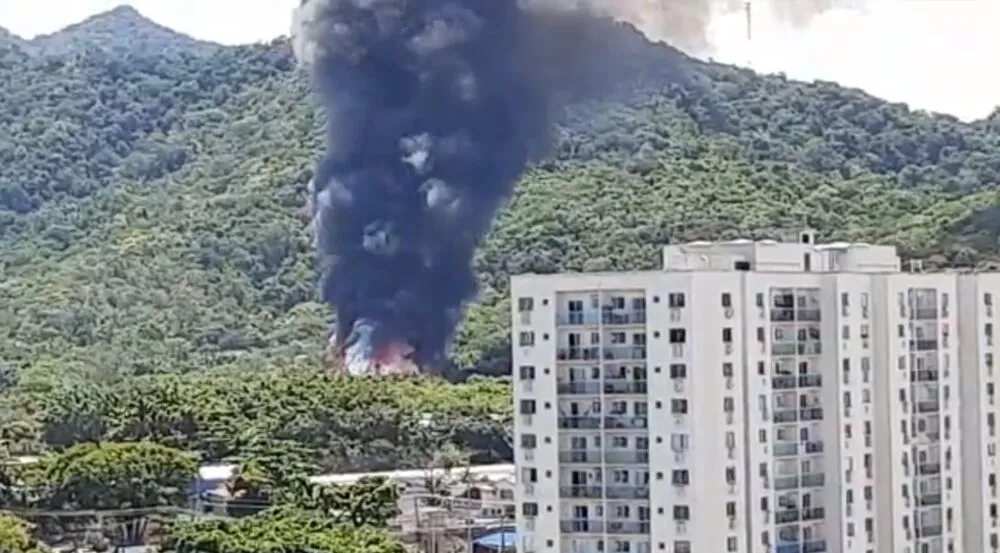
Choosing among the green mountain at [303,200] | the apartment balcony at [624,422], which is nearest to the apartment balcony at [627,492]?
the apartment balcony at [624,422]

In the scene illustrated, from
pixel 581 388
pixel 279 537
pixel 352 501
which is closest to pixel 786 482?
pixel 581 388

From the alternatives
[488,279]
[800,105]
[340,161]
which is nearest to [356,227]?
[340,161]

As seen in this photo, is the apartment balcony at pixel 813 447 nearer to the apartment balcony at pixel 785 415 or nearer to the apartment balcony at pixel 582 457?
the apartment balcony at pixel 785 415

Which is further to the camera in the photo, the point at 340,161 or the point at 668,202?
the point at 668,202

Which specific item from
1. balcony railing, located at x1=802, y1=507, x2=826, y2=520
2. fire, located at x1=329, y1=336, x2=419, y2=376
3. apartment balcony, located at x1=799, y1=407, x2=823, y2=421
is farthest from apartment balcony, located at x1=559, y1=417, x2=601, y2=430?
fire, located at x1=329, y1=336, x2=419, y2=376

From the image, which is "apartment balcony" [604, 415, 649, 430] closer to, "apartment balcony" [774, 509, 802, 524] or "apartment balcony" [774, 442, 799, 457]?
"apartment balcony" [774, 442, 799, 457]

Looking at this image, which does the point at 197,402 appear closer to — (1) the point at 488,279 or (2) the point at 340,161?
(2) the point at 340,161
